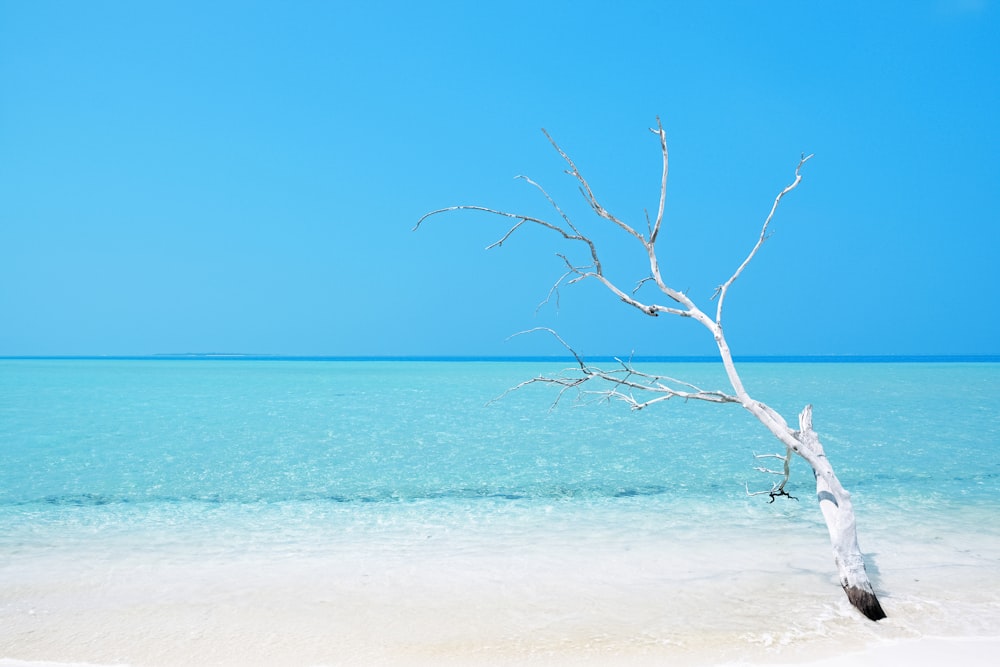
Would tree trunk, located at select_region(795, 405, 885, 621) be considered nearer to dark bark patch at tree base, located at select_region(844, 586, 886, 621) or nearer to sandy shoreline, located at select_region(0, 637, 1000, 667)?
dark bark patch at tree base, located at select_region(844, 586, 886, 621)

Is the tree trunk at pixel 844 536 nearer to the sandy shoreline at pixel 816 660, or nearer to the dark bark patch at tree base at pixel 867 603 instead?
the dark bark patch at tree base at pixel 867 603

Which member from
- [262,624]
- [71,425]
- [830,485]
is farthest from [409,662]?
→ [71,425]

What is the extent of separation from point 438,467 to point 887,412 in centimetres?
1333

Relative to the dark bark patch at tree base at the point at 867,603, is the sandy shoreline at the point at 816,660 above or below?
below

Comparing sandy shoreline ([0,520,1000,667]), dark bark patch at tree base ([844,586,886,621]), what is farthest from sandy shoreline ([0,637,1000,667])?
dark bark patch at tree base ([844,586,886,621])

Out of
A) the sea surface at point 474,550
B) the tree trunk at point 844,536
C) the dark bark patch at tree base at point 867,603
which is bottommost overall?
the sea surface at point 474,550

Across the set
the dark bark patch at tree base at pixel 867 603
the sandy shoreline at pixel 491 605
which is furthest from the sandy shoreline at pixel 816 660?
the dark bark patch at tree base at pixel 867 603

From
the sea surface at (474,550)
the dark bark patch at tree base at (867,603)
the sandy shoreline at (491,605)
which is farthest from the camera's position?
the dark bark patch at tree base at (867,603)

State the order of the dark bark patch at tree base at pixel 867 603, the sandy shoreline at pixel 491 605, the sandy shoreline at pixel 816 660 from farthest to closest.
Result: 1. the dark bark patch at tree base at pixel 867 603
2. the sandy shoreline at pixel 491 605
3. the sandy shoreline at pixel 816 660

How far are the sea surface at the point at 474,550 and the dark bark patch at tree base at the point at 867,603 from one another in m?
0.09

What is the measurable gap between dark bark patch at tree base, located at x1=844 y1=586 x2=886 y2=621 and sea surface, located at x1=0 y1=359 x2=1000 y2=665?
0.09m

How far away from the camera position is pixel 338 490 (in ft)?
26.9

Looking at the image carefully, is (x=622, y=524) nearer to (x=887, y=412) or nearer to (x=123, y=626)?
(x=123, y=626)

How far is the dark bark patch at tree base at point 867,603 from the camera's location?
3885 millimetres
